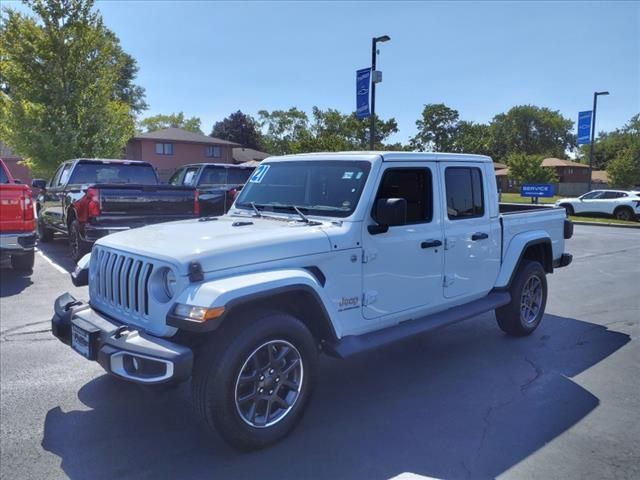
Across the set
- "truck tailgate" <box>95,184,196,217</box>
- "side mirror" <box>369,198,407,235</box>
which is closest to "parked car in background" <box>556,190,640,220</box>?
"truck tailgate" <box>95,184,196,217</box>

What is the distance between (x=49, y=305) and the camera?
6828mm

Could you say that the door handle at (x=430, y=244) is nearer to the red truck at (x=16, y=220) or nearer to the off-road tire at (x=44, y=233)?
the red truck at (x=16, y=220)

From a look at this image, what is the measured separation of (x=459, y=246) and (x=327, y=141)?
2377 cm

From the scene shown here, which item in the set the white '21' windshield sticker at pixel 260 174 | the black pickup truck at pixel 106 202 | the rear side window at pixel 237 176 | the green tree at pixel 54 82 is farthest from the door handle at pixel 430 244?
the green tree at pixel 54 82

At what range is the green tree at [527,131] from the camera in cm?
9088

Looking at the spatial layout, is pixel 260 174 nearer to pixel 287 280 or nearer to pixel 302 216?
pixel 302 216

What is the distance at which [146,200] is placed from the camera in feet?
28.6

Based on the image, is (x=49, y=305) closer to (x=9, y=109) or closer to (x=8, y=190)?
(x=8, y=190)

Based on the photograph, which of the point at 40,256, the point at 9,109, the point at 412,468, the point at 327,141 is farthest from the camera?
the point at 327,141

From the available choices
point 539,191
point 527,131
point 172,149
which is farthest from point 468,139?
point 539,191

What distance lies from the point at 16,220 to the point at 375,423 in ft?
22.2

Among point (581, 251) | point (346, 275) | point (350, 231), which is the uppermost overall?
point (350, 231)

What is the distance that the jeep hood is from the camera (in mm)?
3162

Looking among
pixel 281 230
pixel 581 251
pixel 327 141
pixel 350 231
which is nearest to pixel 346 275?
pixel 350 231
